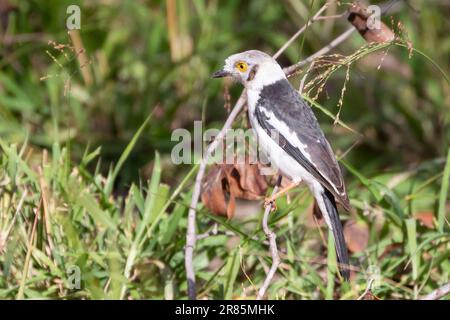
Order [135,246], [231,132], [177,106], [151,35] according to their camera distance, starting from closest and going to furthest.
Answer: [135,246] < [231,132] < [177,106] < [151,35]

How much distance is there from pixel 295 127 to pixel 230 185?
1.37 ft

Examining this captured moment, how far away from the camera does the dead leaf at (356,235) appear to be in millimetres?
4301

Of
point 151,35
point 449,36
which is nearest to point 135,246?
point 151,35

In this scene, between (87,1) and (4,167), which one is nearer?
(4,167)

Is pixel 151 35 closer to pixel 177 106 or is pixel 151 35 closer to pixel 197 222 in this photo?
pixel 177 106

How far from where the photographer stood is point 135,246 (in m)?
3.92

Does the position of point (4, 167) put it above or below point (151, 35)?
below

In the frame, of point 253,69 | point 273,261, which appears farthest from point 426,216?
point 273,261

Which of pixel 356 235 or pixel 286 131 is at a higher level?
pixel 286 131

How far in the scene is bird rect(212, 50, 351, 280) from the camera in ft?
12.1

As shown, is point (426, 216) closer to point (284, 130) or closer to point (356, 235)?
point (356, 235)

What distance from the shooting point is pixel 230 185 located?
12.8ft

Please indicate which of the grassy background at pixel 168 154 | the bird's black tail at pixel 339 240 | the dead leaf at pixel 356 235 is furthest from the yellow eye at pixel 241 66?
the dead leaf at pixel 356 235

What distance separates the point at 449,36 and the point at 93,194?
3635 mm
